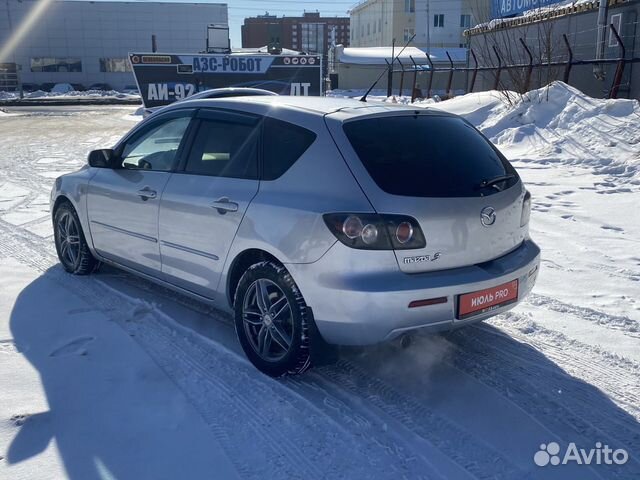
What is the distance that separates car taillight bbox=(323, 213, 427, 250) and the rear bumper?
53 millimetres

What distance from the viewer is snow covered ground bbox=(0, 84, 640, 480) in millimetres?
3045

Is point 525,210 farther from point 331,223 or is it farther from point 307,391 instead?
point 307,391

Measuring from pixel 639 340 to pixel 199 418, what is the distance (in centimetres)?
291

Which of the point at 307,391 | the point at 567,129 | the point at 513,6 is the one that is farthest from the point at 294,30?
the point at 307,391

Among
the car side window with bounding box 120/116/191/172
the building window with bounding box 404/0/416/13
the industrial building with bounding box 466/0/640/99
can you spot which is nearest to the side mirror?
the car side window with bounding box 120/116/191/172

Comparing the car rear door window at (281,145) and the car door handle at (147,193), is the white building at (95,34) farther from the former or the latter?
the car rear door window at (281,145)

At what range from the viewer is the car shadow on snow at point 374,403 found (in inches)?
121

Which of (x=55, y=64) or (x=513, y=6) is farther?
(x=55, y=64)

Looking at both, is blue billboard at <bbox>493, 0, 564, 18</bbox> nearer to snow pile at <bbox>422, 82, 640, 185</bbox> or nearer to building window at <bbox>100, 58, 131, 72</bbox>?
snow pile at <bbox>422, 82, 640, 185</bbox>

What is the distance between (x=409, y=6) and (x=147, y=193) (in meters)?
66.7

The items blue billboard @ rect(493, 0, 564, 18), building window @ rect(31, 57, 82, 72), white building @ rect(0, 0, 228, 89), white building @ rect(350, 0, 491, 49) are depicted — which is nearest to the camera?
blue billboard @ rect(493, 0, 564, 18)

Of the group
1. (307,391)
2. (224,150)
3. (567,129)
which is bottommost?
(307,391)

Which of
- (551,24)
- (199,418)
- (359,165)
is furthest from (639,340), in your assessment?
(551,24)

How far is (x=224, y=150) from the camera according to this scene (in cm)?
432
